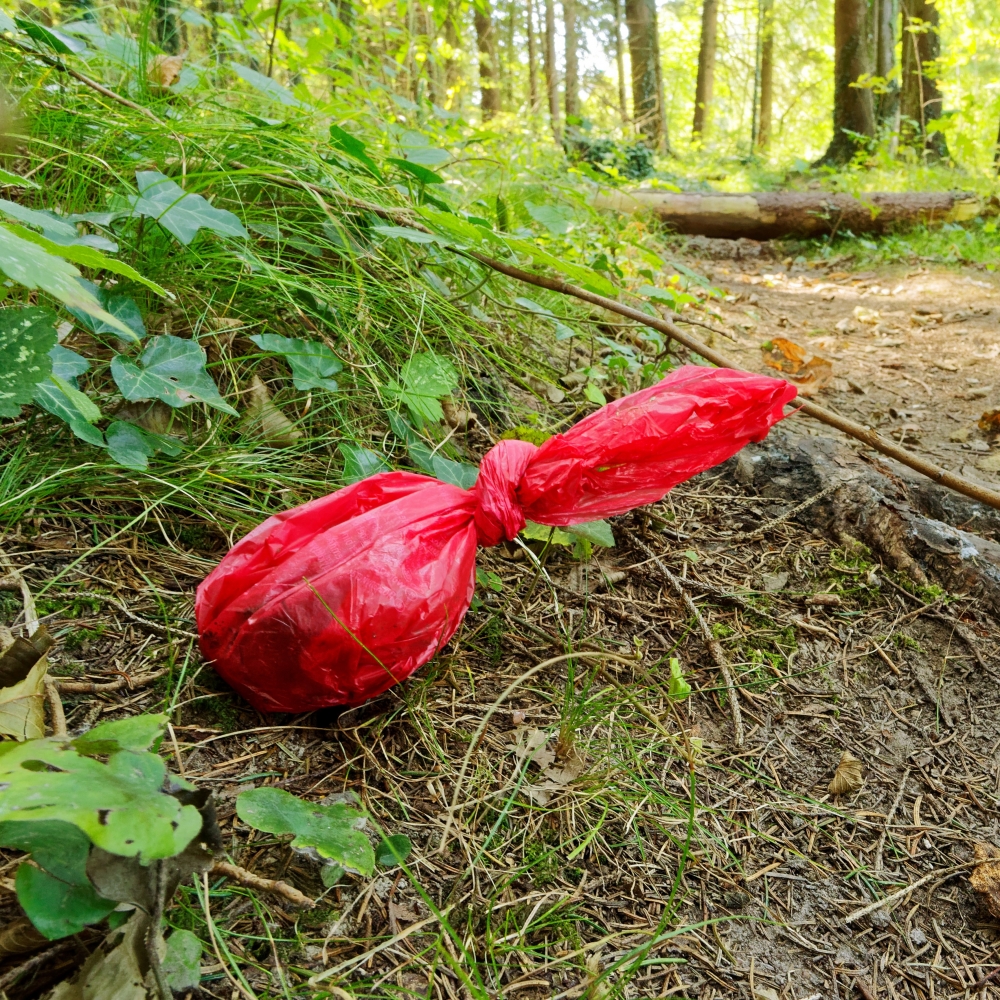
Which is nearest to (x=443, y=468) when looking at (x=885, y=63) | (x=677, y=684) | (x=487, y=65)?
(x=677, y=684)

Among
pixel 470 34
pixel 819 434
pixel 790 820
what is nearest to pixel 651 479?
pixel 790 820

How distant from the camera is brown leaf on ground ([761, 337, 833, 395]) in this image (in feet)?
7.61

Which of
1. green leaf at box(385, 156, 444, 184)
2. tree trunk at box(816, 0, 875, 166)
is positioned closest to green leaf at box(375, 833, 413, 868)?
green leaf at box(385, 156, 444, 184)

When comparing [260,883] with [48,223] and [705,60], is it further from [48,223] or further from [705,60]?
[705,60]

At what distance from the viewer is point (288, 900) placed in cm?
72

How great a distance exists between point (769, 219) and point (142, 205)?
4879 millimetres

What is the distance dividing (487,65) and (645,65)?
8.74ft

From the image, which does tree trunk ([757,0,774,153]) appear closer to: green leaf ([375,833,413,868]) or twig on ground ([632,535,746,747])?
twig on ground ([632,535,746,747])

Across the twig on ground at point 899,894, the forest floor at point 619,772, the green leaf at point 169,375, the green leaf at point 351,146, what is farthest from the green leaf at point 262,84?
the twig on ground at point 899,894

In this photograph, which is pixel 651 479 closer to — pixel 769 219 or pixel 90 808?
pixel 90 808

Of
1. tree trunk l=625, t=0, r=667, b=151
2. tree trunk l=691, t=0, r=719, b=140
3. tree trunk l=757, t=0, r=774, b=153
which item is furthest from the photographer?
tree trunk l=757, t=0, r=774, b=153

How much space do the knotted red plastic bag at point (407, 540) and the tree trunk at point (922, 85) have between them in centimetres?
805

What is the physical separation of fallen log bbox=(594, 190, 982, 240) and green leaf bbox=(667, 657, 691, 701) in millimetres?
4544

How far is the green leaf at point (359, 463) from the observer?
1.22 meters
